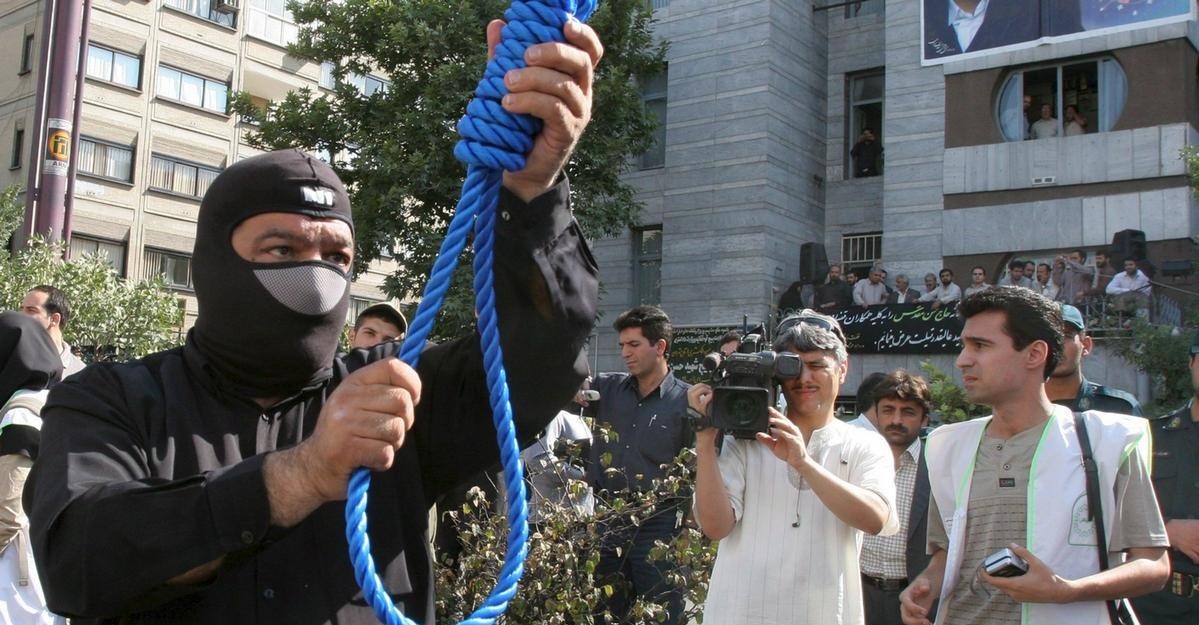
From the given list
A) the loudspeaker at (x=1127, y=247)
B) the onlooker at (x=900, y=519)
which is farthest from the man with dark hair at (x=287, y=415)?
the loudspeaker at (x=1127, y=247)

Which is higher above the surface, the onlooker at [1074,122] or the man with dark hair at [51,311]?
the onlooker at [1074,122]

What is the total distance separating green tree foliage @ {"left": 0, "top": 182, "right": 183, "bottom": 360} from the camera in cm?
1553

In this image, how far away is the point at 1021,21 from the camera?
1833 cm

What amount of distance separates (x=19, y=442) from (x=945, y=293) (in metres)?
16.1

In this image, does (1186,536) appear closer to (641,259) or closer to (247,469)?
(247,469)

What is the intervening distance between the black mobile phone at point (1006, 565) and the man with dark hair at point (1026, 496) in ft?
0.08

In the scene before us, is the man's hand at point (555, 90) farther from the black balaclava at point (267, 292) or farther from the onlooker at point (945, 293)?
the onlooker at point (945, 293)

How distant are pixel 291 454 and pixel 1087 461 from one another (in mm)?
2694

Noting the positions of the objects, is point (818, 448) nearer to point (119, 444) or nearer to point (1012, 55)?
point (119, 444)

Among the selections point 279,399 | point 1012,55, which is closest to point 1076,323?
point 279,399

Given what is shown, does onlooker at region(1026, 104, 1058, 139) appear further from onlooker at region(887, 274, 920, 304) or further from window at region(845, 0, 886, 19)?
window at region(845, 0, 886, 19)

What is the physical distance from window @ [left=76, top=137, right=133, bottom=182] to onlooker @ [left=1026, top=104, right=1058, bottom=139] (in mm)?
23214

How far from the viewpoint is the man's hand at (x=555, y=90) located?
167 cm

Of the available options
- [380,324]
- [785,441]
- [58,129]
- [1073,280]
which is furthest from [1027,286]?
[785,441]
